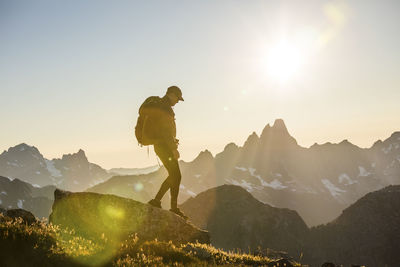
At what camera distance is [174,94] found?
37.3ft

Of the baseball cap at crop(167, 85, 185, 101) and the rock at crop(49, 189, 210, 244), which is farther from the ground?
the baseball cap at crop(167, 85, 185, 101)

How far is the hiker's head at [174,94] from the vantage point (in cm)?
1132

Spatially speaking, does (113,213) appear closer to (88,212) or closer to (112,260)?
(88,212)

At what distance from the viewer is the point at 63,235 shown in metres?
6.93

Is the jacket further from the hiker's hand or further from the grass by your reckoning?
the grass

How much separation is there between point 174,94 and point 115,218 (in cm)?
463

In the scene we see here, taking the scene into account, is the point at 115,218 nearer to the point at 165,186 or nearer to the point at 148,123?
the point at 165,186

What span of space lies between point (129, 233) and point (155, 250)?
2.21m

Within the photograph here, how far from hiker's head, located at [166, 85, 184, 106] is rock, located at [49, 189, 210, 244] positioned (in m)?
3.72

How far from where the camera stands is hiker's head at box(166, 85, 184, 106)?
11.3 m

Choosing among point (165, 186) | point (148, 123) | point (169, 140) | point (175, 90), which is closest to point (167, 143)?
point (169, 140)

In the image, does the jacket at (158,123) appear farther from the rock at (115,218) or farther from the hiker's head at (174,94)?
the rock at (115,218)

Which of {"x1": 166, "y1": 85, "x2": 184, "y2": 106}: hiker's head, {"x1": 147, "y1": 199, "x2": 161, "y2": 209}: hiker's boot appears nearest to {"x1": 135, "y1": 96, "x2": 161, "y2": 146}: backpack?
{"x1": 166, "y1": 85, "x2": 184, "y2": 106}: hiker's head

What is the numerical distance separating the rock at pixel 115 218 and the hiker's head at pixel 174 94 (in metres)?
3.72
